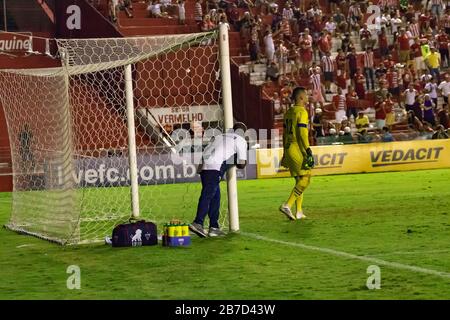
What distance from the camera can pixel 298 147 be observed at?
54.1 feet

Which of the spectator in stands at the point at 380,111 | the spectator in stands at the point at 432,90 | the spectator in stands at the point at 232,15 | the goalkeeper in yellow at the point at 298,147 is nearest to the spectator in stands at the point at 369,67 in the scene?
the spectator in stands at the point at 432,90

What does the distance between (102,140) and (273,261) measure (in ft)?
49.8

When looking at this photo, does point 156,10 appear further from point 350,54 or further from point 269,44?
point 350,54

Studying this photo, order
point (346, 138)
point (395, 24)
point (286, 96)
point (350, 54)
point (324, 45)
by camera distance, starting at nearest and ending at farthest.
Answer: point (346, 138), point (286, 96), point (350, 54), point (324, 45), point (395, 24)

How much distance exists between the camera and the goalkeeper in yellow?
53.5 ft

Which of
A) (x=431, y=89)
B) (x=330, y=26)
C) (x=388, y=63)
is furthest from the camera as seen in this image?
(x=330, y=26)

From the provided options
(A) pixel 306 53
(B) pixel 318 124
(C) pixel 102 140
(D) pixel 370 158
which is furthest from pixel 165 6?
(C) pixel 102 140

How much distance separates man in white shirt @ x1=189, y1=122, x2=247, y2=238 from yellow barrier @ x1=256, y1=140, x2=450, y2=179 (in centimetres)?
1448

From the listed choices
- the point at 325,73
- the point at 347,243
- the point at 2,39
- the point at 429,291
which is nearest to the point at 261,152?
the point at 325,73

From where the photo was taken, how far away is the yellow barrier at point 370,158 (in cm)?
2931

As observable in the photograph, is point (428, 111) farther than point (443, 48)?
No

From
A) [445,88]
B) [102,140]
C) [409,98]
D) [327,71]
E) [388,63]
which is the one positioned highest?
[388,63]

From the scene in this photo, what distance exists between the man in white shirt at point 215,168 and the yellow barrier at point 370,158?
14.5 metres

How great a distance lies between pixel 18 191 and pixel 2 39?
1525 centimetres
